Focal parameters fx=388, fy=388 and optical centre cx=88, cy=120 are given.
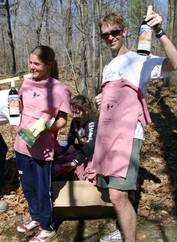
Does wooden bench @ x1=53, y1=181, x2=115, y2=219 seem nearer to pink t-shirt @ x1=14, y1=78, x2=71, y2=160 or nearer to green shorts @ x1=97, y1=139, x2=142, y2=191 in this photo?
pink t-shirt @ x1=14, y1=78, x2=71, y2=160

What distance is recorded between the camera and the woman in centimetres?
337

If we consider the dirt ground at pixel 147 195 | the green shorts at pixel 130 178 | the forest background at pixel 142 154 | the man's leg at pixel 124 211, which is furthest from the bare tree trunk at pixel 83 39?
the man's leg at pixel 124 211

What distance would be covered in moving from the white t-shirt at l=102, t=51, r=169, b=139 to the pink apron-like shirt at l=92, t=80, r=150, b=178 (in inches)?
1.8

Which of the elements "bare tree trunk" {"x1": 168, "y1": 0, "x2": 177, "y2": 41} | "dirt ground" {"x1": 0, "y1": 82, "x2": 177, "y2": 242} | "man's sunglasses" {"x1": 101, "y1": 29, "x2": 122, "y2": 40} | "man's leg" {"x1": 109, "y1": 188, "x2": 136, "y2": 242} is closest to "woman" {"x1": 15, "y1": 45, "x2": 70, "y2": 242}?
"dirt ground" {"x1": 0, "y1": 82, "x2": 177, "y2": 242}

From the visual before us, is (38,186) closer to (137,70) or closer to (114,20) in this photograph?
(137,70)

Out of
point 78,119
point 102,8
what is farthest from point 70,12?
point 78,119

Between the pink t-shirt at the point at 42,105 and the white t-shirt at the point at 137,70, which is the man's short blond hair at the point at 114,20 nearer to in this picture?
the white t-shirt at the point at 137,70

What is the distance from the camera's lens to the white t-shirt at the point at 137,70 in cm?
289

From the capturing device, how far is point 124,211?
3.09 meters

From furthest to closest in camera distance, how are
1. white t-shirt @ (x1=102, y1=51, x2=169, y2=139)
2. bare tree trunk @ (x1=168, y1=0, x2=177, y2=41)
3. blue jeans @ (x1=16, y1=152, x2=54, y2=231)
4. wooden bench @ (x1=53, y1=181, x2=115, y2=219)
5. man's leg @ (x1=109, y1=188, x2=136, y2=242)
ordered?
bare tree trunk @ (x1=168, y1=0, x2=177, y2=41) < wooden bench @ (x1=53, y1=181, x2=115, y2=219) < blue jeans @ (x1=16, y1=152, x2=54, y2=231) < man's leg @ (x1=109, y1=188, x2=136, y2=242) < white t-shirt @ (x1=102, y1=51, x2=169, y2=139)

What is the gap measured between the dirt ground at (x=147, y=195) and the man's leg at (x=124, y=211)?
644 mm

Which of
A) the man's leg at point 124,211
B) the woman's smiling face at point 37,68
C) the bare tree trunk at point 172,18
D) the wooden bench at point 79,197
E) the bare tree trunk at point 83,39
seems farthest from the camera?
the bare tree trunk at point 172,18

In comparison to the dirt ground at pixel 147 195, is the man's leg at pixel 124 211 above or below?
above

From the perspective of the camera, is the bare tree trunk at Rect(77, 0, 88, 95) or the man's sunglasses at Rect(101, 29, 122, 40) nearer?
the man's sunglasses at Rect(101, 29, 122, 40)
